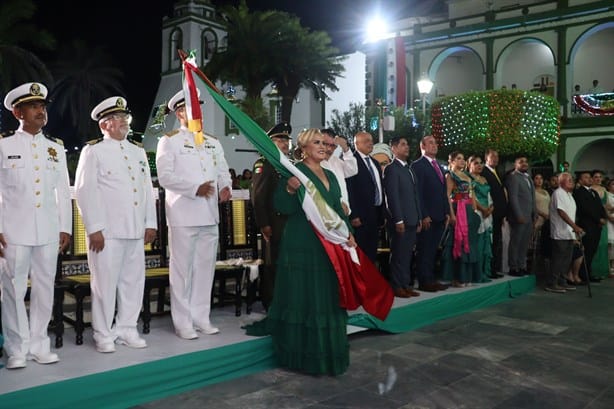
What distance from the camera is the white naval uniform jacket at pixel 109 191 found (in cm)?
369

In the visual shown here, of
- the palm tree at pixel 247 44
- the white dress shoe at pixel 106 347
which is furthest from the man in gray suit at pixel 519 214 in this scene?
the palm tree at pixel 247 44

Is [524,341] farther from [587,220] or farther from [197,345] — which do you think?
[587,220]

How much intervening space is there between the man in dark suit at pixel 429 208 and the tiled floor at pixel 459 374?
88cm

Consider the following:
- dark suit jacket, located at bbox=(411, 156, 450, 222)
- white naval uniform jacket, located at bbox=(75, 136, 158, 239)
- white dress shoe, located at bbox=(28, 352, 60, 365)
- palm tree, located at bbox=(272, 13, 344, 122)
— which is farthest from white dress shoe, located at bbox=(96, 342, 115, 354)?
palm tree, located at bbox=(272, 13, 344, 122)

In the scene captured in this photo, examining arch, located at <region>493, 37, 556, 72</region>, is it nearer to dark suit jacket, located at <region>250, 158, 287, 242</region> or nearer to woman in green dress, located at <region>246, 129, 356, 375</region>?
dark suit jacket, located at <region>250, 158, 287, 242</region>

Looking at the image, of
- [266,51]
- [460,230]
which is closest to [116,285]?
[460,230]

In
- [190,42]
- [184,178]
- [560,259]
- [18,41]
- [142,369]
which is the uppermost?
[190,42]

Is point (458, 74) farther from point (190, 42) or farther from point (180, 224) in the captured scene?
point (180, 224)

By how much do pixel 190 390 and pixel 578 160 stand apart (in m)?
20.5

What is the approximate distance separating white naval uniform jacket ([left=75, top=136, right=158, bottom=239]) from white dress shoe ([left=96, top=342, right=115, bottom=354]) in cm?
69

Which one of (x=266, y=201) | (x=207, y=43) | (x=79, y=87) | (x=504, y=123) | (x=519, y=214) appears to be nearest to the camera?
(x=266, y=201)

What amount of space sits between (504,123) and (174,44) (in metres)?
23.6

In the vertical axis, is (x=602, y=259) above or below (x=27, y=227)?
below

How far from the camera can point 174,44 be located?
108 ft
